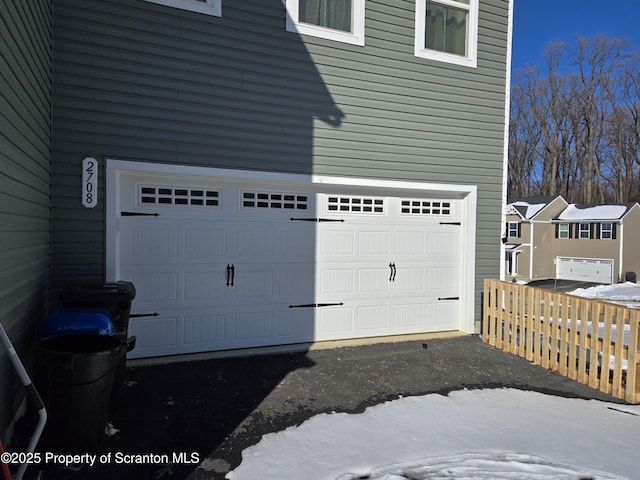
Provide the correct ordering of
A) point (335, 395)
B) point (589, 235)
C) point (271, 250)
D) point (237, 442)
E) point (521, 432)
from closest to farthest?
point (237, 442) < point (521, 432) < point (335, 395) < point (271, 250) < point (589, 235)

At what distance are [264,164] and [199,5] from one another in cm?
184

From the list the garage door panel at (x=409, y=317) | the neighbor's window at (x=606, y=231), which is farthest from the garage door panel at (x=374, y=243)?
the neighbor's window at (x=606, y=231)

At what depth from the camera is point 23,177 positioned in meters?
3.24

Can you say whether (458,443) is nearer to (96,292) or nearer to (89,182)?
(96,292)

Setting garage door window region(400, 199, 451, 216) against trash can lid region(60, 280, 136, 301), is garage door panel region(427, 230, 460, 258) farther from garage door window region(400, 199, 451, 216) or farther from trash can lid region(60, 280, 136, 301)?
trash can lid region(60, 280, 136, 301)

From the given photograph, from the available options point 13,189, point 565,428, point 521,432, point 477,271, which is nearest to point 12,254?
point 13,189

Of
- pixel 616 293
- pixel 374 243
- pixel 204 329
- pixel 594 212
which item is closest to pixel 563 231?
pixel 594 212

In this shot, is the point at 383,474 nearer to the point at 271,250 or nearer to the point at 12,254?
the point at 12,254

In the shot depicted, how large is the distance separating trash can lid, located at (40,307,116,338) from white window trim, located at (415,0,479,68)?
16.6ft

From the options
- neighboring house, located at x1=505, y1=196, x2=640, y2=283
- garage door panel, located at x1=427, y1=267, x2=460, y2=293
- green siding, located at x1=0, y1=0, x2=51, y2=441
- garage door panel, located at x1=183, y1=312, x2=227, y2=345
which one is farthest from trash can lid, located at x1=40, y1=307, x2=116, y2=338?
neighboring house, located at x1=505, y1=196, x2=640, y2=283

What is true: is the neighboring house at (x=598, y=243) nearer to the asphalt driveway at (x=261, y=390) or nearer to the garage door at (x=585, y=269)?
the garage door at (x=585, y=269)

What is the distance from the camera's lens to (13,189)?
296cm

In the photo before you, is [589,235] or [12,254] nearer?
[12,254]

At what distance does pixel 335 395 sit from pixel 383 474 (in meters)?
1.35
